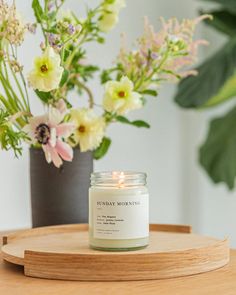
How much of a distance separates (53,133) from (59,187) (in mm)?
190

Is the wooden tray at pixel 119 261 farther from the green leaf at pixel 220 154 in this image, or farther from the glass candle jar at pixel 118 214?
the green leaf at pixel 220 154

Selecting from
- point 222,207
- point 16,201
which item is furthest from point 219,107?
point 16,201

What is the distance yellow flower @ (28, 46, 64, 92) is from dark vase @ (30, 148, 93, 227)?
0.22 metres

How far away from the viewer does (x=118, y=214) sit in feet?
2.98

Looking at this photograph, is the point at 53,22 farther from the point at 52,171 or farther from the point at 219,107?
the point at 219,107

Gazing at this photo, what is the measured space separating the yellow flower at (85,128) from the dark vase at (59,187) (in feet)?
0.16

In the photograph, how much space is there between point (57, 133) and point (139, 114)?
0.91 metres

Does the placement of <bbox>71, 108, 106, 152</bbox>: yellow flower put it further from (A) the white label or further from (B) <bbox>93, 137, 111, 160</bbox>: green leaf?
(A) the white label

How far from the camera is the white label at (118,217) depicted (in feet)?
2.97

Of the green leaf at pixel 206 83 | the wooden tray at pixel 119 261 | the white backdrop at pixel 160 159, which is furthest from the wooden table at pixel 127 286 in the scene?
the green leaf at pixel 206 83

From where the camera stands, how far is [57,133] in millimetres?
1020

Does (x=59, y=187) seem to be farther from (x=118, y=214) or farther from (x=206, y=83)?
(x=206, y=83)

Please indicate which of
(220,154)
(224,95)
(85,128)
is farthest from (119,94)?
(224,95)

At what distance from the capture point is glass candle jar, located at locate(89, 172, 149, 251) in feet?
2.97
